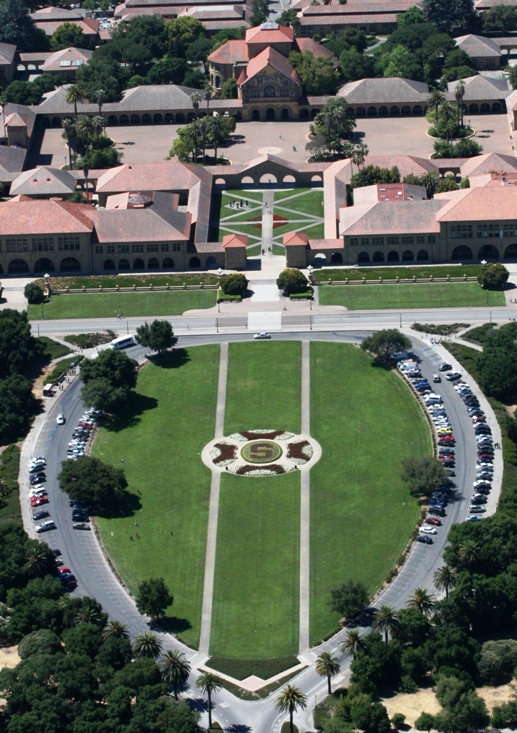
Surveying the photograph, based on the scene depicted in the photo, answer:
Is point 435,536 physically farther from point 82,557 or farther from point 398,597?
point 82,557

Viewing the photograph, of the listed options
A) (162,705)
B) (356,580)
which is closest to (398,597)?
(356,580)

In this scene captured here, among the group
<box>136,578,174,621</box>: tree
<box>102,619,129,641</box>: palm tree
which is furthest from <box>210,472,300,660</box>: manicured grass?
<box>102,619,129,641</box>: palm tree

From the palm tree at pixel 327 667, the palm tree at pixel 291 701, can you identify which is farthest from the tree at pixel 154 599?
the palm tree at pixel 291 701

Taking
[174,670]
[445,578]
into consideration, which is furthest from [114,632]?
[445,578]

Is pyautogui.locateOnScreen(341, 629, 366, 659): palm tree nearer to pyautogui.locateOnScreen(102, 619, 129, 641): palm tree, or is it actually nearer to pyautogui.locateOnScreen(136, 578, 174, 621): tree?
pyautogui.locateOnScreen(136, 578, 174, 621): tree

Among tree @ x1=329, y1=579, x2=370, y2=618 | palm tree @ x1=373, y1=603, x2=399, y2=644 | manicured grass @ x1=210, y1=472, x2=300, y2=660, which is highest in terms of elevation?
palm tree @ x1=373, y1=603, x2=399, y2=644

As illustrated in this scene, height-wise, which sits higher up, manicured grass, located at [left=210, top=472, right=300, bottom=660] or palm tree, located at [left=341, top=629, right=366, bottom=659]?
palm tree, located at [left=341, top=629, right=366, bottom=659]

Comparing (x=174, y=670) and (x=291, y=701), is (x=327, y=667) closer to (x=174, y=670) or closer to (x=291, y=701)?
(x=291, y=701)
